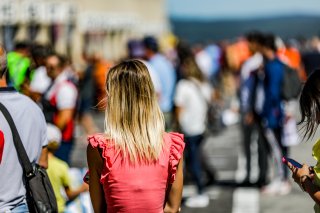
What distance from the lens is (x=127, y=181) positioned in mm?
5027

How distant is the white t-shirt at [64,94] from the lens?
9617 millimetres

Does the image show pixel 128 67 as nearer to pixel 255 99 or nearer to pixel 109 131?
pixel 109 131

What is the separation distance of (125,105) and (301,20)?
17574 centimetres

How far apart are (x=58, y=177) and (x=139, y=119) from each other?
8.69ft

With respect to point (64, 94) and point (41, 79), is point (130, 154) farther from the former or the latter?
point (41, 79)

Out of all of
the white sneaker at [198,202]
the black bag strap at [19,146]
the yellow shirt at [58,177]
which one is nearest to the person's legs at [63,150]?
the white sneaker at [198,202]

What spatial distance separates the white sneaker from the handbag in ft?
18.9

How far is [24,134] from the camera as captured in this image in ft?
18.4

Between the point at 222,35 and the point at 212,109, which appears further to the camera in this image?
the point at 222,35

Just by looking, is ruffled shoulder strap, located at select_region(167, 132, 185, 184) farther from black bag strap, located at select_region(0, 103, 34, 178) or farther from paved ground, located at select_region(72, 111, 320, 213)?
paved ground, located at select_region(72, 111, 320, 213)

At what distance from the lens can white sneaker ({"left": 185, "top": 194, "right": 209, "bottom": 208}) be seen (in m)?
11.4

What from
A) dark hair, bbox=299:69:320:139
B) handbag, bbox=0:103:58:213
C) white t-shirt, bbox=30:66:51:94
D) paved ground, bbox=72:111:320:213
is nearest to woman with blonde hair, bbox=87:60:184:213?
handbag, bbox=0:103:58:213

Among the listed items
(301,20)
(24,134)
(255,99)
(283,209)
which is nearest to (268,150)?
(255,99)

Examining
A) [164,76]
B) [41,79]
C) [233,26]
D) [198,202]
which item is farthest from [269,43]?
[233,26]
